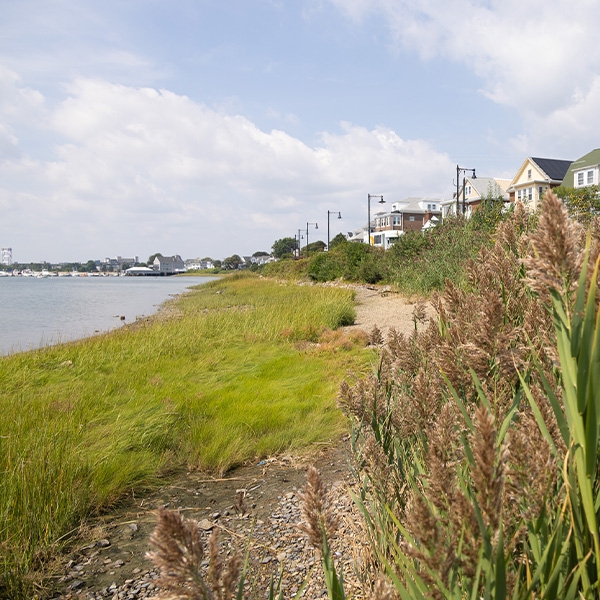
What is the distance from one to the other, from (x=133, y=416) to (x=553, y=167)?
165 feet

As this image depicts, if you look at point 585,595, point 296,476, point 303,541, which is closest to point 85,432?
point 296,476

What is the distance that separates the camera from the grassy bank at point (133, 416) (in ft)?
11.4

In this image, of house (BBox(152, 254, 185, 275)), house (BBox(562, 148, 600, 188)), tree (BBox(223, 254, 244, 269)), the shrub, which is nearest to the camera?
the shrub

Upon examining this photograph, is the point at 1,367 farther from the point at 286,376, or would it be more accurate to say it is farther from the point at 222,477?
the point at 222,477

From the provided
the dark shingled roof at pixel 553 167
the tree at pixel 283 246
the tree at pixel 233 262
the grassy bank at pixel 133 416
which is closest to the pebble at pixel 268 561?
the grassy bank at pixel 133 416

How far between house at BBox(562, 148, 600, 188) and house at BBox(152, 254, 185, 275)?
5007 inches

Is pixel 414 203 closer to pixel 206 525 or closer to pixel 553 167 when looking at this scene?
pixel 553 167

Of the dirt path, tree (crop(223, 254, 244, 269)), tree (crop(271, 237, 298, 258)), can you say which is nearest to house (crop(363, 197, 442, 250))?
tree (crop(271, 237, 298, 258))

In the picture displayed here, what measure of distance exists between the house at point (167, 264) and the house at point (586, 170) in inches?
5007

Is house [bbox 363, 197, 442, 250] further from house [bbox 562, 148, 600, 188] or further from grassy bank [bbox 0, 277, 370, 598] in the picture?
grassy bank [bbox 0, 277, 370, 598]

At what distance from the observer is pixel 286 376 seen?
7.79m

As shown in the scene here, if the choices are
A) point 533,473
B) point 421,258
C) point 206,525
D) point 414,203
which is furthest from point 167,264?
point 533,473

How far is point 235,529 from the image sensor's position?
138 inches

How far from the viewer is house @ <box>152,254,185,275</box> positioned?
151 meters
